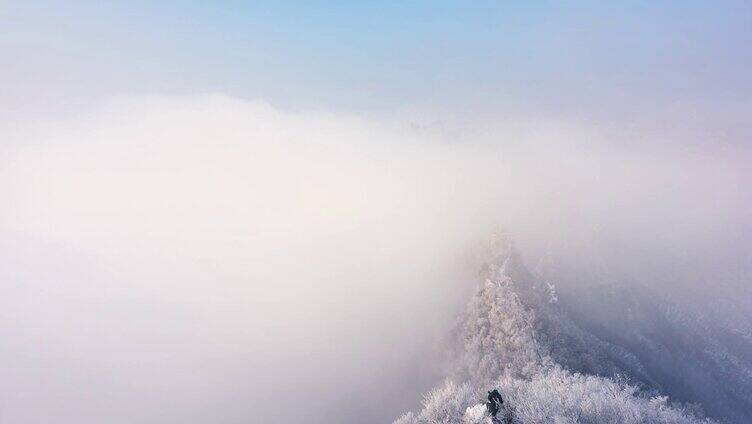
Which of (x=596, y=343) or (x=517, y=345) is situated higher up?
(x=517, y=345)

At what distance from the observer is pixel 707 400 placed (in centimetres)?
11875

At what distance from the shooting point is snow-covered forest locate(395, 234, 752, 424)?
9950 cm

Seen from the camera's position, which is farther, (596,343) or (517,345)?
(596,343)

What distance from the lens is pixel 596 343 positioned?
11050 centimetres

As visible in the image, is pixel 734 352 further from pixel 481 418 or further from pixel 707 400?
pixel 481 418

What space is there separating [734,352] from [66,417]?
213054mm

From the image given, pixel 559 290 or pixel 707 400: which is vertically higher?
pixel 559 290

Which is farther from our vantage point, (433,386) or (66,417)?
(66,417)

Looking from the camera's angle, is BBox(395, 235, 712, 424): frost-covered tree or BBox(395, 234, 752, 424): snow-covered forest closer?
BBox(395, 235, 712, 424): frost-covered tree

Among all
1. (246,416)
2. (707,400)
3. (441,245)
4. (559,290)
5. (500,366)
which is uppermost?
(441,245)

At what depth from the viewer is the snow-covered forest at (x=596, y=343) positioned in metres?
99.5

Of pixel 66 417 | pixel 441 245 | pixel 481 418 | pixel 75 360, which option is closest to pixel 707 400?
pixel 441 245

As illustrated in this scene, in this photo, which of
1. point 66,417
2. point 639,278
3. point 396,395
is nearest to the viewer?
point 396,395

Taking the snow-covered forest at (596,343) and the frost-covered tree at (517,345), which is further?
the snow-covered forest at (596,343)
